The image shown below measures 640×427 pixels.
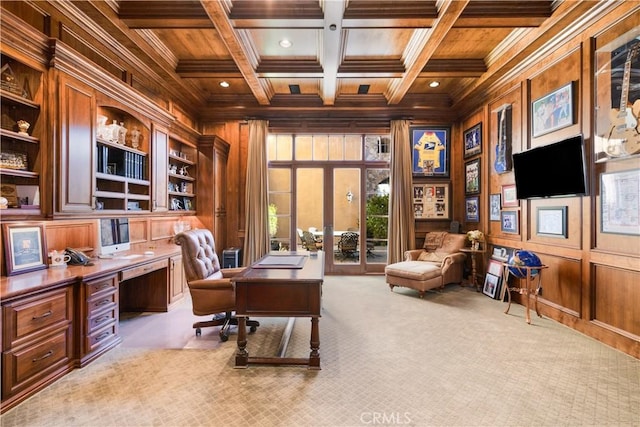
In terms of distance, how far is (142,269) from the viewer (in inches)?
122

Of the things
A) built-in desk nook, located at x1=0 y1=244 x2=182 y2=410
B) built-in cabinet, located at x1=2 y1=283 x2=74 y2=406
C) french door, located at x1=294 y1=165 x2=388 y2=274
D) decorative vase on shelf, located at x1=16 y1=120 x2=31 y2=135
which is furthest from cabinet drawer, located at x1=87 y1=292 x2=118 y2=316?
french door, located at x1=294 y1=165 x2=388 y2=274

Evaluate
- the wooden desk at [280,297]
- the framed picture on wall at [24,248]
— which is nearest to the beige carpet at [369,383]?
the wooden desk at [280,297]

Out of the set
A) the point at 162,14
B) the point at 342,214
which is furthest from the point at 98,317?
the point at 342,214

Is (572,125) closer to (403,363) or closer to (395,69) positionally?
(395,69)

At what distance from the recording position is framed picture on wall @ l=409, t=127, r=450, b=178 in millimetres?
5793

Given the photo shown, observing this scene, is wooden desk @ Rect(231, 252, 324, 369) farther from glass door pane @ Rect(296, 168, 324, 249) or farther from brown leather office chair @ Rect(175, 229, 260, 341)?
glass door pane @ Rect(296, 168, 324, 249)

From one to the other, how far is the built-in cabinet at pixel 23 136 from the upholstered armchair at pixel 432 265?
438 cm

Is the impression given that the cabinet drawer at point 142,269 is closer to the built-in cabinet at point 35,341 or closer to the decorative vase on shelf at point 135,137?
the built-in cabinet at point 35,341

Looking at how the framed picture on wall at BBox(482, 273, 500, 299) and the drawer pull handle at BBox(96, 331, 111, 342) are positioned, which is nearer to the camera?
the drawer pull handle at BBox(96, 331, 111, 342)

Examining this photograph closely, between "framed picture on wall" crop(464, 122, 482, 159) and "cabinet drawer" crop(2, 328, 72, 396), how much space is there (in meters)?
5.91

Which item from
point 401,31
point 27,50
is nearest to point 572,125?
point 401,31

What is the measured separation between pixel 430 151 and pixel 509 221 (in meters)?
2.08

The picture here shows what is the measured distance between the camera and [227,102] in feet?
18.6

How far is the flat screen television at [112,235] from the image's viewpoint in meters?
3.06
